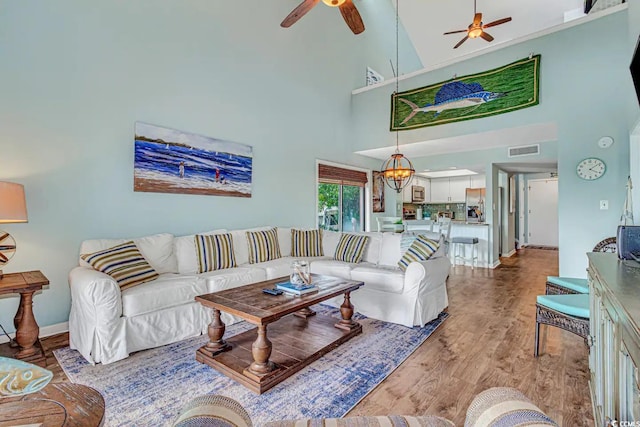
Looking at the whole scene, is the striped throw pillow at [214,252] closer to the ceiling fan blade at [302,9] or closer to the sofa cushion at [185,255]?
the sofa cushion at [185,255]

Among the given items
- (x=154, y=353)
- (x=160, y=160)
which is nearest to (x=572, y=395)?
(x=154, y=353)

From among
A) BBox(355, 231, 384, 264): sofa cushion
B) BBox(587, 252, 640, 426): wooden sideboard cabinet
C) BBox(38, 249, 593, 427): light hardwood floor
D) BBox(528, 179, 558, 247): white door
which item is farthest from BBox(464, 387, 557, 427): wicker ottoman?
BBox(528, 179, 558, 247): white door

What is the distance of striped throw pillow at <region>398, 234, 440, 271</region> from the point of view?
3.27 m

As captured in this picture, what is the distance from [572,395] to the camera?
1.93 meters

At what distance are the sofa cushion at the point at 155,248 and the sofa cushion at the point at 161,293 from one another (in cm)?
25

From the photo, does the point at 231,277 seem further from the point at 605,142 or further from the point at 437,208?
the point at 437,208

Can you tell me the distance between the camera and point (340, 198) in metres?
6.43

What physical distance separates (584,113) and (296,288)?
4.04 m

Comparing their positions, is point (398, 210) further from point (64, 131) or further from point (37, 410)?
point (37, 410)

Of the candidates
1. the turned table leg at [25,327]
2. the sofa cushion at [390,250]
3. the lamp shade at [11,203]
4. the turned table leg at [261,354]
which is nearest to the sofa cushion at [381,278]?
the sofa cushion at [390,250]

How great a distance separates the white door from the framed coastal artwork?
543cm

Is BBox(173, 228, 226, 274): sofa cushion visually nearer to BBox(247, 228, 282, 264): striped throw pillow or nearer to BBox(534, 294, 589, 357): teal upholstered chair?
BBox(247, 228, 282, 264): striped throw pillow

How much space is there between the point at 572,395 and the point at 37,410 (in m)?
2.66

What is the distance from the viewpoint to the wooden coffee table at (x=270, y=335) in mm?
2059
